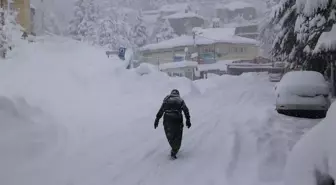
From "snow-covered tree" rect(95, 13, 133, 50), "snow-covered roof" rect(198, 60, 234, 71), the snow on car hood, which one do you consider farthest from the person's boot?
"snow-covered tree" rect(95, 13, 133, 50)

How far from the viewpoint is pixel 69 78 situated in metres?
21.3

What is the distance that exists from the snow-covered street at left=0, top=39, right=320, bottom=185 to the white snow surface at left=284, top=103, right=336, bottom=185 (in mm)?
3540

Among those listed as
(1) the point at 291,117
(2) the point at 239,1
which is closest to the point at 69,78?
(1) the point at 291,117

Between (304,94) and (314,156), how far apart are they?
11.1 meters

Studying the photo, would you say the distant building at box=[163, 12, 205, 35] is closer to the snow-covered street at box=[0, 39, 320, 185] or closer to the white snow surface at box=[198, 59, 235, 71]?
the white snow surface at box=[198, 59, 235, 71]

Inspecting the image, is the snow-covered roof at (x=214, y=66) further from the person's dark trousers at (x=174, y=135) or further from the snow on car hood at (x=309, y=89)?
the person's dark trousers at (x=174, y=135)

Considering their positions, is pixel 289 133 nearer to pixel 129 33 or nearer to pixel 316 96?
pixel 316 96

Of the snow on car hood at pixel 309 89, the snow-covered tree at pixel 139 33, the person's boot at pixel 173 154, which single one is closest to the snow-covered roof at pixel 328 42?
the snow on car hood at pixel 309 89

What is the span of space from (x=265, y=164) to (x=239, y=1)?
295 ft

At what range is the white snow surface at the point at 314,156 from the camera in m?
3.59

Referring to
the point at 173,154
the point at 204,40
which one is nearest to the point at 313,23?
the point at 173,154

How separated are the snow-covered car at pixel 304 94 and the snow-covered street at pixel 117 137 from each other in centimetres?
52

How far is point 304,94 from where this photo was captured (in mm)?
14406

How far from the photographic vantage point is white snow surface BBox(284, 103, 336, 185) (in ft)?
11.8
